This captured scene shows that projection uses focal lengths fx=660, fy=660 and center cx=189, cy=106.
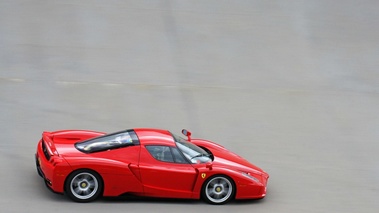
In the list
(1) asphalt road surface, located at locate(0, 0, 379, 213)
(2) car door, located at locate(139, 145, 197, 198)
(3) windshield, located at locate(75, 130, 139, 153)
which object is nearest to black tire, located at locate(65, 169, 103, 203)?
(1) asphalt road surface, located at locate(0, 0, 379, 213)

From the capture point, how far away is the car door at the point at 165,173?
859 cm

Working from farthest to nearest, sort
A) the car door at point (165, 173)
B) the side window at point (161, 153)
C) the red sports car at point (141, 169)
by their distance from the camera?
1. the side window at point (161, 153)
2. the car door at point (165, 173)
3. the red sports car at point (141, 169)

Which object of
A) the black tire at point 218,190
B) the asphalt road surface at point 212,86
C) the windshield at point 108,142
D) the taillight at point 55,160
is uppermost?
the asphalt road surface at point 212,86

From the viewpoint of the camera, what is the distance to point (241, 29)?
1567 centimetres

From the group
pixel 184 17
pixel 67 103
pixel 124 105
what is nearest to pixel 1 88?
pixel 67 103

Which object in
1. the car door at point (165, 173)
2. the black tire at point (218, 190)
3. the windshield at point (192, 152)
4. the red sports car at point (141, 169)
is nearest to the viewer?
the red sports car at point (141, 169)

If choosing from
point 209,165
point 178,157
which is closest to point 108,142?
point 178,157

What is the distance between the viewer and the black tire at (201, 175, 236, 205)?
29.0ft

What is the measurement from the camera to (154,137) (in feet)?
29.4

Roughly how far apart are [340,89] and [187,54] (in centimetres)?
336

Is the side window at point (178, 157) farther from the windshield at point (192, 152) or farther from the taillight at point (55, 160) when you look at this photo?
the taillight at point (55, 160)

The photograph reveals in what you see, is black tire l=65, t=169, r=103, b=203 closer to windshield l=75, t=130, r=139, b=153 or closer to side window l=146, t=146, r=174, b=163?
windshield l=75, t=130, r=139, b=153

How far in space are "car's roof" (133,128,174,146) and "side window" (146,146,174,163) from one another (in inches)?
2.7

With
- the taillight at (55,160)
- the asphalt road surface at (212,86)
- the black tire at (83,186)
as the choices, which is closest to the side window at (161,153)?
the asphalt road surface at (212,86)
